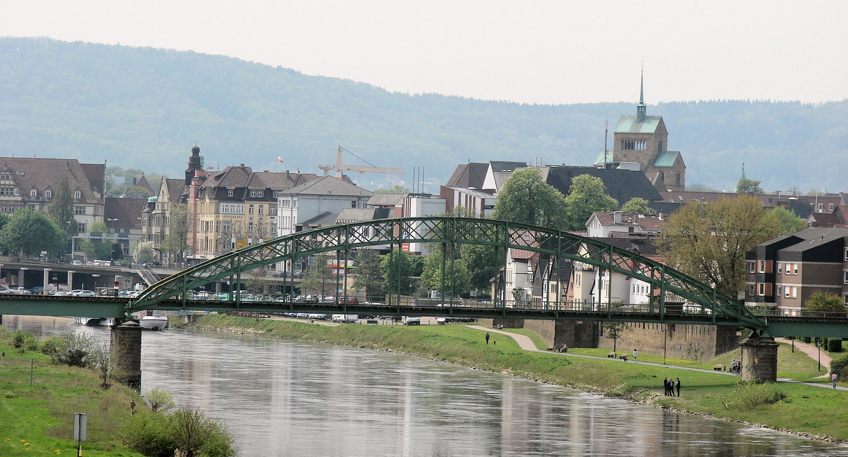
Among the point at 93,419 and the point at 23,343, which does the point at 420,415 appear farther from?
the point at 23,343

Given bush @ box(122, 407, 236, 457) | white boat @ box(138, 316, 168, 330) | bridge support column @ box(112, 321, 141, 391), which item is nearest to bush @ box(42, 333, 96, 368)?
bridge support column @ box(112, 321, 141, 391)

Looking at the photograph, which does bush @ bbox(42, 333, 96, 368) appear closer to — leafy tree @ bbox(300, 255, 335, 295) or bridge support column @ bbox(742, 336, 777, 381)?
bridge support column @ bbox(742, 336, 777, 381)

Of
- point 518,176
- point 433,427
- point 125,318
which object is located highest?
point 518,176

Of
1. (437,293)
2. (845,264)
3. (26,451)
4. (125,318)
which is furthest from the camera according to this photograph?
(437,293)

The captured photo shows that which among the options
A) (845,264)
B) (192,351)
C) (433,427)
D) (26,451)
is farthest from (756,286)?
(26,451)

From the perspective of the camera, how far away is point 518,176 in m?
180

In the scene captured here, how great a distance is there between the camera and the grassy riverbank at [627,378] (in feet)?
247

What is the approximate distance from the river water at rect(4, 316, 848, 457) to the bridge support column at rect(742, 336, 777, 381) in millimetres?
7353

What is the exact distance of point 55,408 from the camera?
192 ft

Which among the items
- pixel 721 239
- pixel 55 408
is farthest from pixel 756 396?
pixel 55 408

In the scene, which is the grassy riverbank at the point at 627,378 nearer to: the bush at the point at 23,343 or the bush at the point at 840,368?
the bush at the point at 840,368

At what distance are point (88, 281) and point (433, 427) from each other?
135168 mm

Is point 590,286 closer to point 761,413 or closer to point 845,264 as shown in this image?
point 845,264

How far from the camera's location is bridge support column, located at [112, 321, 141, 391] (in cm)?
8081
